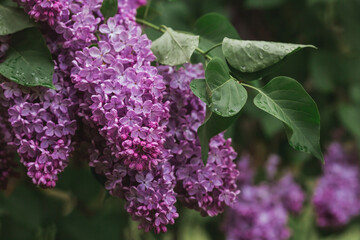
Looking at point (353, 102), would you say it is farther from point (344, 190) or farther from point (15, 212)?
point (15, 212)

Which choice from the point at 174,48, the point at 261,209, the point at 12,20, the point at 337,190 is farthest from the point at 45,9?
the point at 337,190

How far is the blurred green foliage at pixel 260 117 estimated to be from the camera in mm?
1428

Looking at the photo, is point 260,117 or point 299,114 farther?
point 260,117

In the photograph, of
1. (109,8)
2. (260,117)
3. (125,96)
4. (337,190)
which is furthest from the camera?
(337,190)

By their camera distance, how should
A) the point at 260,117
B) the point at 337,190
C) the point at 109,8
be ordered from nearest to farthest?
the point at 109,8, the point at 260,117, the point at 337,190

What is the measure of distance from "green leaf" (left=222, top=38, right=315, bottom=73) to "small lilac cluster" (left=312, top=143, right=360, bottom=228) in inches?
42.7

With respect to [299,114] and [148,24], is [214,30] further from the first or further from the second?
[299,114]

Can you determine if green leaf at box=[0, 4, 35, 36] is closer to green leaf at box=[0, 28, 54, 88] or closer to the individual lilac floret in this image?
green leaf at box=[0, 28, 54, 88]

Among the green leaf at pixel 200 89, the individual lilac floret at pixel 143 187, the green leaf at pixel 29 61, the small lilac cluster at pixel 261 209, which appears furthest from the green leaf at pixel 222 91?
the small lilac cluster at pixel 261 209

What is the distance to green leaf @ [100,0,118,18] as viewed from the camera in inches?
30.5

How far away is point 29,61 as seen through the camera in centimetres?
75

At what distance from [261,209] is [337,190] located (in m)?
0.30

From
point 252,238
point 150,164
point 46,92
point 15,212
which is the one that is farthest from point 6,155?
point 252,238

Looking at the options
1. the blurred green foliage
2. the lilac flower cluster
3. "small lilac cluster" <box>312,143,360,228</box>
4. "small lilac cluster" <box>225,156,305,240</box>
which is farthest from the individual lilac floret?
"small lilac cluster" <box>312,143,360,228</box>
